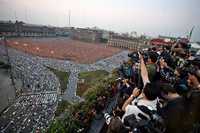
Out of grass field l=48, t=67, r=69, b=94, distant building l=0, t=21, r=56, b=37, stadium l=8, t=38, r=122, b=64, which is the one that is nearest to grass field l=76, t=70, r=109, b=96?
grass field l=48, t=67, r=69, b=94

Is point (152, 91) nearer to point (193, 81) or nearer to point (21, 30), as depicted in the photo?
point (193, 81)

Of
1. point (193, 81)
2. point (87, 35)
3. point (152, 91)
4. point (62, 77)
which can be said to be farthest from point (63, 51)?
point (152, 91)

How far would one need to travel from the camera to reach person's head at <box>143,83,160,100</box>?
2.07 m

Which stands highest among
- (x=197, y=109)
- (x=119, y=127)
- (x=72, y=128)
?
(x=197, y=109)

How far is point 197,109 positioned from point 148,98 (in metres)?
0.51

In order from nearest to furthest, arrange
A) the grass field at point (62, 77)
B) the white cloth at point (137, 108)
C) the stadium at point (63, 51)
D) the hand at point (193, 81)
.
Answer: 1. the white cloth at point (137, 108)
2. the hand at point (193, 81)
3. the grass field at point (62, 77)
4. the stadium at point (63, 51)

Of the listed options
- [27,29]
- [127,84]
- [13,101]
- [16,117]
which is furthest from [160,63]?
[27,29]

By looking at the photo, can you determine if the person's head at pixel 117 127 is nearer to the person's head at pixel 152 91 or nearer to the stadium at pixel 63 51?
the person's head at pixel 152 91

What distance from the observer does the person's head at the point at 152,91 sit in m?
2.07

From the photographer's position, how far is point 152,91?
81.7 inches

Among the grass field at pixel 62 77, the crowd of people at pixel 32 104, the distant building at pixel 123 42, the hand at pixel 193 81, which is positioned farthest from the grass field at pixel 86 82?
the distant building at pixel 123 42

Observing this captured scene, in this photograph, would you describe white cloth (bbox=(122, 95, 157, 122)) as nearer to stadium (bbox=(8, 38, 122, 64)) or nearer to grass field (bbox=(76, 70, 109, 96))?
grass field (bbox=(76, 70, 109, 96))

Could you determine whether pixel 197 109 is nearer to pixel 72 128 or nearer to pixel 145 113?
pixel 145 113

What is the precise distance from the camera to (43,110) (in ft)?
38.2
